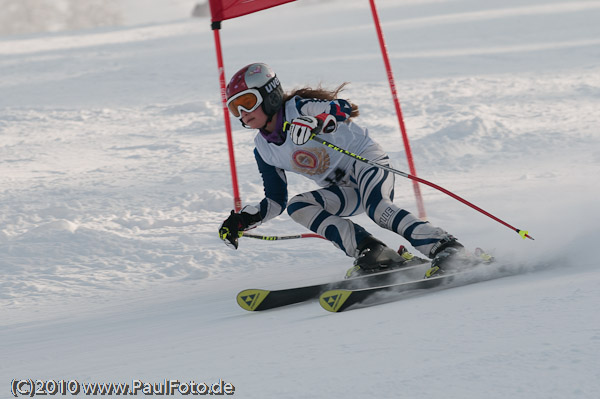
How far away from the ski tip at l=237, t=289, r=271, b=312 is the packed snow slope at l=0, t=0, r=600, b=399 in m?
0.11

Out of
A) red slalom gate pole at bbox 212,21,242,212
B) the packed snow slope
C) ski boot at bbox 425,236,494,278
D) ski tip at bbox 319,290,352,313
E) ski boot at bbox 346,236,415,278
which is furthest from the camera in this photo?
red slalom gate pole at bbox 212,21,242,212

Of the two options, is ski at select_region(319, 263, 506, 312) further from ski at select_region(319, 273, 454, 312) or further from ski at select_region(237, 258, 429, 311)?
ski at select_region(237, 258, 429, 311)

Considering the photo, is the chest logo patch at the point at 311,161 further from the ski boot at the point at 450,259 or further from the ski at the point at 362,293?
the ski at the point at 362,293

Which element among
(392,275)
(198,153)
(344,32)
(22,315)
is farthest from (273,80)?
(344,32)

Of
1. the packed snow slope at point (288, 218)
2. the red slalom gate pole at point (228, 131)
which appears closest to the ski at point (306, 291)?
A: the packed snow slope at point (288, 218)

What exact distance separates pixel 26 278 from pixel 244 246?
62.8 inches

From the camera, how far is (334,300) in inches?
119

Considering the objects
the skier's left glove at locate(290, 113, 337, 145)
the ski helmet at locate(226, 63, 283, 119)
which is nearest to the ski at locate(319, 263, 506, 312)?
the skier's left glove at locate(290, 113, 337, 145)

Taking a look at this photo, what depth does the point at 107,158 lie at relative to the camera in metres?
8.53

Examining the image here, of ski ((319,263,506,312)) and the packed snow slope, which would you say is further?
ski ((319,263,506,312))

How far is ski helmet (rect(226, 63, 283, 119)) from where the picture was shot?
12.0 ft

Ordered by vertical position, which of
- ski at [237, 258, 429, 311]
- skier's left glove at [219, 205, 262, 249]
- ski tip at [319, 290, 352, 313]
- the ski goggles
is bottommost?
ski at [237, 258, 429, 311]

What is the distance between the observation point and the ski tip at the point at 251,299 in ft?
11.3

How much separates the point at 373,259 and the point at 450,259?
486 millimetres
